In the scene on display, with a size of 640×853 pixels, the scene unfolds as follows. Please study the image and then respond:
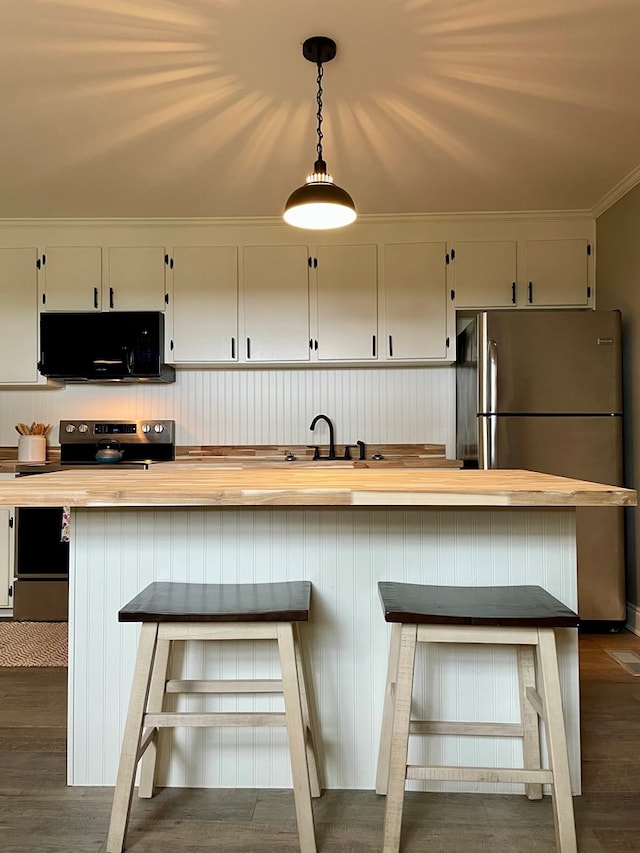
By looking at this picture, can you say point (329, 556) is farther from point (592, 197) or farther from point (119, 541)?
point (592, 197)

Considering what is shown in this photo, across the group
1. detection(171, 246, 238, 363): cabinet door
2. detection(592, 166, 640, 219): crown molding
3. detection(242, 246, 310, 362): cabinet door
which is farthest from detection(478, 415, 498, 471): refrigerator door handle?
detection(171, 246, 238, 363): cabinet door

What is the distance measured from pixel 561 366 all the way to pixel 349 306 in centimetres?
129

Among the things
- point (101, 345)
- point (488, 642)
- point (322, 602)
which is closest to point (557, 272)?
point (101, 345)

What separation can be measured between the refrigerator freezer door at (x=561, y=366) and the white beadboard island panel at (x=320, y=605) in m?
1.73

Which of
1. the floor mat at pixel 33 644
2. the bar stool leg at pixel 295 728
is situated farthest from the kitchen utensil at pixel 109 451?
the bar stool leg at pixel 295 728

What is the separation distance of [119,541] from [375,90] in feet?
6.33

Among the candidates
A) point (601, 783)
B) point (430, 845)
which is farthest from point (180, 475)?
point (601, 783)

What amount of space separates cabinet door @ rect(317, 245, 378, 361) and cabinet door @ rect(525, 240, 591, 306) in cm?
95

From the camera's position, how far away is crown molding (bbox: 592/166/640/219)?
330 cm

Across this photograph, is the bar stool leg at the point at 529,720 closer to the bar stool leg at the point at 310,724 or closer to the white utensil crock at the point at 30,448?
the bar stool leg at the point at 310,724

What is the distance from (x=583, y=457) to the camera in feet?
11.2

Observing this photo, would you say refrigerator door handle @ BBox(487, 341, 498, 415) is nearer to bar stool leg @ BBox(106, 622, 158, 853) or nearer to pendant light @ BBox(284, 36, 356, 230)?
pendant light @ BBox(284, 36, 356, 230)

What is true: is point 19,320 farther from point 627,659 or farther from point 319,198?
point 627,659

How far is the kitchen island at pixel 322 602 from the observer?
1790 mm
